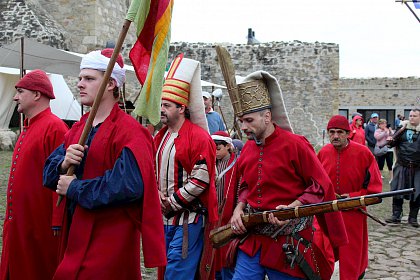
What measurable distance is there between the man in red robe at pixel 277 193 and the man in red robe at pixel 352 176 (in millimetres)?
1919

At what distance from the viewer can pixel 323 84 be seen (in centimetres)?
2356

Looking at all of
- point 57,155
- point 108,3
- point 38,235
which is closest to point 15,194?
point 38,235

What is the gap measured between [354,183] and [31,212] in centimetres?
343

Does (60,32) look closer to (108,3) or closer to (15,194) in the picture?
(108,3)

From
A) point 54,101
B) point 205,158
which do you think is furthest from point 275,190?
point 54,101

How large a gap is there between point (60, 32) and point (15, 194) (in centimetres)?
1779

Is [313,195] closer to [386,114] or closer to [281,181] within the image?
[281,181]

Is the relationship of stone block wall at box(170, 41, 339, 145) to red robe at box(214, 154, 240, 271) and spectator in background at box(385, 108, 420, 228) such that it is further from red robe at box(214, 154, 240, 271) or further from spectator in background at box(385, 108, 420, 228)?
red robe at box(214, 154, 240, 271)

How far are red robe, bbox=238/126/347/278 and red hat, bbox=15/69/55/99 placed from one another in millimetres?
1643

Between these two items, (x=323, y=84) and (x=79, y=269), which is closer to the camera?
(x=79, y=269)

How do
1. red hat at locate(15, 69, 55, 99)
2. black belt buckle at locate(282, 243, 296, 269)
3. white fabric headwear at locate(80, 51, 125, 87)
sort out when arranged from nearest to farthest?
white fabric headwear at locate(80, 51, 125, 87) → black belt buckle at locate(282, 243, 296, 269) → red hat at locate(15, 69, 55, 99)

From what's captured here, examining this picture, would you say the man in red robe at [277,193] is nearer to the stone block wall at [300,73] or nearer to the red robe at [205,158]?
the red robe at [205,158]

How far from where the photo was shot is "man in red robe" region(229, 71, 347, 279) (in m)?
3.69

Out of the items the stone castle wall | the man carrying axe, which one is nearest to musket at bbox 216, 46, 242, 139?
the man carrying axe
